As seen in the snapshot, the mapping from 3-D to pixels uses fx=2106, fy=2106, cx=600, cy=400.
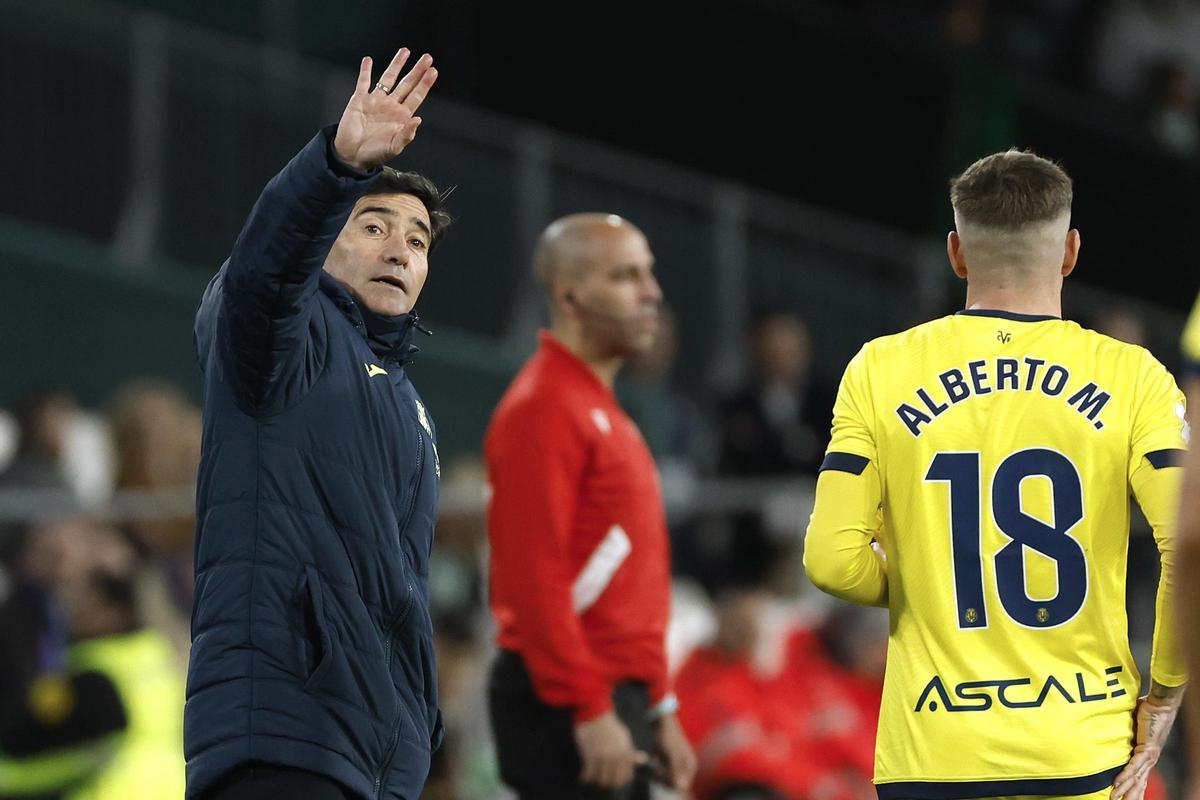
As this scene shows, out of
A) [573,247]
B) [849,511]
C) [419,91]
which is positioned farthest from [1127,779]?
[573,247]

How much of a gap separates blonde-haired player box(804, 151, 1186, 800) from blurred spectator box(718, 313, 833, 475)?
711 centimetres

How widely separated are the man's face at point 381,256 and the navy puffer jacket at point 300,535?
0.67 feet

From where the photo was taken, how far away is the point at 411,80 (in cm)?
402

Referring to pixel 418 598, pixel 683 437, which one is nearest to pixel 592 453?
pixel 418 598

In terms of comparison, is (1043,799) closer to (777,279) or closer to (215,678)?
(215,678)

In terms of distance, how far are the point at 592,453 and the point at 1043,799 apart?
7.67ft

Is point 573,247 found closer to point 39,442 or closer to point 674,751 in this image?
point 674,751

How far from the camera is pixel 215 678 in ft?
13.3

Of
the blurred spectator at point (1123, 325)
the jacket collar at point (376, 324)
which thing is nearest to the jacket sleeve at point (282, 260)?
the jacket collar at point (376, 324)

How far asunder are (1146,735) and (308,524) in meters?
1.71

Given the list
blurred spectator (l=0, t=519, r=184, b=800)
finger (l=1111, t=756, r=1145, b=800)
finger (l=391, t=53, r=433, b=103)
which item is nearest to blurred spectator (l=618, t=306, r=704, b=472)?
blurred spectator (l=0, t=519, r=184, b=800)

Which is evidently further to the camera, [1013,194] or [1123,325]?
[1123,325]

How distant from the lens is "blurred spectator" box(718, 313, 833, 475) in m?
11.4

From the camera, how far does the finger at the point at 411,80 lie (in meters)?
3.98
